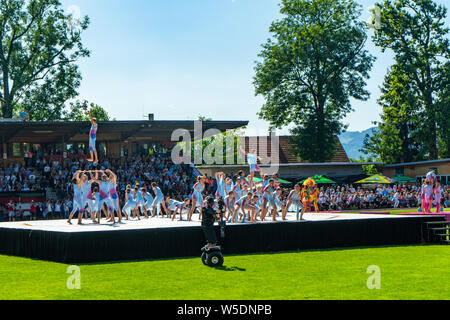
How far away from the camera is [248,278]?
45.2ft

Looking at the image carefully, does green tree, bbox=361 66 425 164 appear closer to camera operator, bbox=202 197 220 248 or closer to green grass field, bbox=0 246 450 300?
green grass field, bbox=0 246 450 300

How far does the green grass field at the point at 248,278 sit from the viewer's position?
38.4ft

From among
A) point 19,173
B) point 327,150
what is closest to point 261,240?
point 19,173

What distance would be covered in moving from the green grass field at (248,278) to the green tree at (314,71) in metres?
37.0

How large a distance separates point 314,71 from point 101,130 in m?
20.3

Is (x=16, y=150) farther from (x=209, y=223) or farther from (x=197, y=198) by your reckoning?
(x=209, y=223)

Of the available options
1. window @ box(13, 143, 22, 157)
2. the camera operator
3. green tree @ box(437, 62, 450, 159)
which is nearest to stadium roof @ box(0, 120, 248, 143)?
window @ box(13, 143, 22, 157)

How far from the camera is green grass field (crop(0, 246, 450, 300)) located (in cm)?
1172

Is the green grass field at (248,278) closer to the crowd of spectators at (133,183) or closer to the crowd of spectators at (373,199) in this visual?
the crowd of spectators at (133,183)

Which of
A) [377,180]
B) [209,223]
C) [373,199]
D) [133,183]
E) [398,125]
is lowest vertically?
[209,223]

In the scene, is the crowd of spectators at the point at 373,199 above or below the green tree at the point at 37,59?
below

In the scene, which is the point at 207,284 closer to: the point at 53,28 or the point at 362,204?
the point at 362,204

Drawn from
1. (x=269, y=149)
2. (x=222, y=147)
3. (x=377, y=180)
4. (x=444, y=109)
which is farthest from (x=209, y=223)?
(x=222, y=147)

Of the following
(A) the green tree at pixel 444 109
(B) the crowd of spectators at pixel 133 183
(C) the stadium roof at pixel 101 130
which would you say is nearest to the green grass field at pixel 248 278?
(B) the crowd of spectators at pixel 133 183
